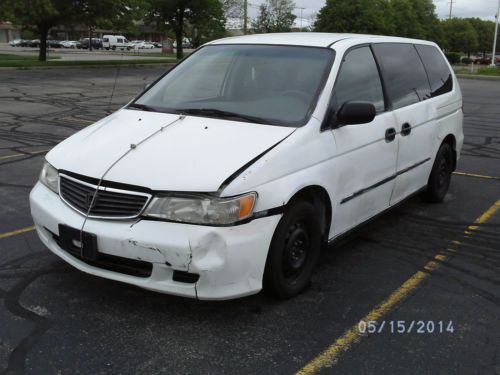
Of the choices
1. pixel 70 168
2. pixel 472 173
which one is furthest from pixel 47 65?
pixel 70 168

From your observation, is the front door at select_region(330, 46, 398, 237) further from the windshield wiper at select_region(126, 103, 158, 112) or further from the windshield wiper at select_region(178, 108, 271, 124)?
the windshield wiper at select_region(126, 103, 158, 112)

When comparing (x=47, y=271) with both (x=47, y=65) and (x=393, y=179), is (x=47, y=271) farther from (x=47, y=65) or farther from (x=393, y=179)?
(x=47, y=65)

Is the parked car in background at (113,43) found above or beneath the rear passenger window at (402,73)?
above

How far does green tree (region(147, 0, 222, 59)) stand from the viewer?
39312 mm

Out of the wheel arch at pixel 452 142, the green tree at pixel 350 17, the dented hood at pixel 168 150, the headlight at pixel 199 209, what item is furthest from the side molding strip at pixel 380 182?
the green tree at pixel 350 17

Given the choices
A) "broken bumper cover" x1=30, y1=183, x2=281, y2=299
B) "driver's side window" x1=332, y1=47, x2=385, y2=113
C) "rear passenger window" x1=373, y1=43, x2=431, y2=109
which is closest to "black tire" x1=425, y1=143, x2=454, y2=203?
"rear passenger window" x1=373, y1=43, x2=431, y2=109

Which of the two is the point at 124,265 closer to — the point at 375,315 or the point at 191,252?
the point at 191,252

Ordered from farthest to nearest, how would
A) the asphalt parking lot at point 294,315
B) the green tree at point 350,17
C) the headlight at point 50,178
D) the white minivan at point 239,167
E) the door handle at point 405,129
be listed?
the green tree at point 350,17 < the door handle at point 405,129 < the headlight at point 50,178 < the white minivan at point 239,167 < the asphalt parking lot at point 294,315

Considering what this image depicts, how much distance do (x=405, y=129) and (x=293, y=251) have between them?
1.82m

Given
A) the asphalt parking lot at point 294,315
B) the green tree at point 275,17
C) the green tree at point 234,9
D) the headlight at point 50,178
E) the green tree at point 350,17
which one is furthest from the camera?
the green tree at point 234,9

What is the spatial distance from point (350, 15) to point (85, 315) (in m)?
48.3

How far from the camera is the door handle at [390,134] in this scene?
4.45 meters

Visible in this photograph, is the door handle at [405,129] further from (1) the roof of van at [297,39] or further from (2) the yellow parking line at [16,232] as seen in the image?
(2) the yellow parking line at [16,232]

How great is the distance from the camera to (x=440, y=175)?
232 inches
